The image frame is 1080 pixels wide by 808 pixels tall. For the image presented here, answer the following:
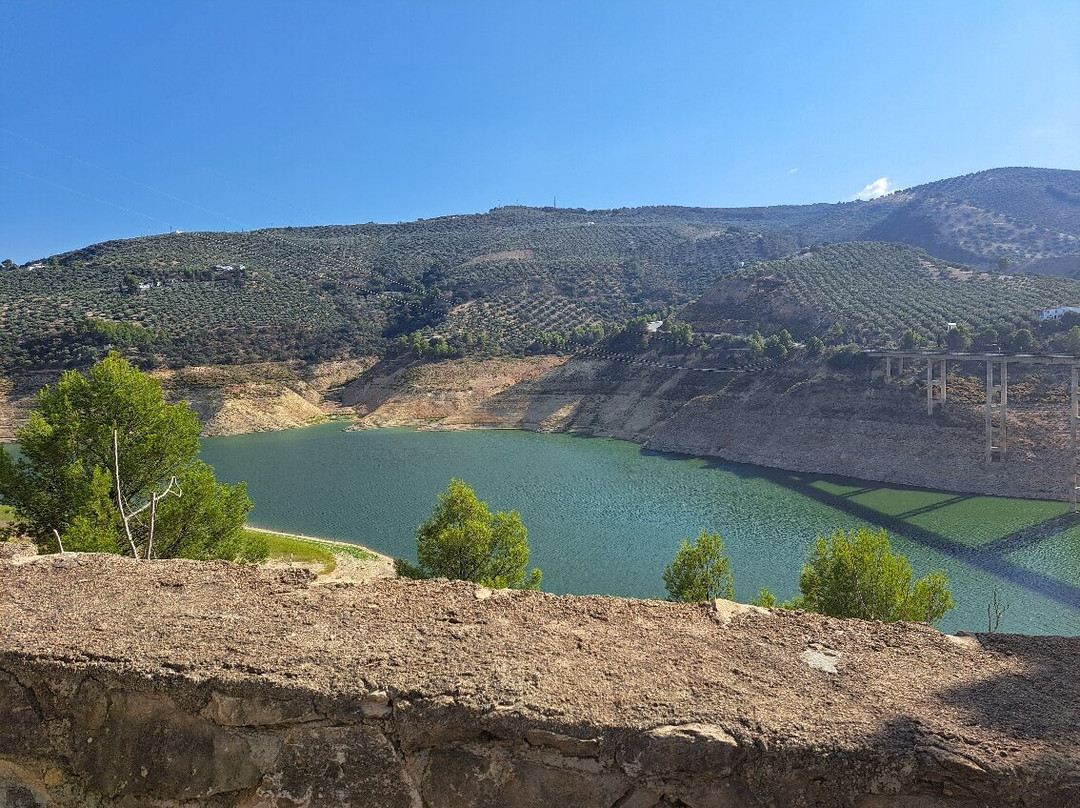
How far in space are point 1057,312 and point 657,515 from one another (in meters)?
37.2

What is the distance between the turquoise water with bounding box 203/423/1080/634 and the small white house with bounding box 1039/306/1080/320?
20.8 meters

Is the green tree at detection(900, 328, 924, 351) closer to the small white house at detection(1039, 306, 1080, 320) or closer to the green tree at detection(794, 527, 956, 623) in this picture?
the small white house at detection(1039, 306, 1080, 320)

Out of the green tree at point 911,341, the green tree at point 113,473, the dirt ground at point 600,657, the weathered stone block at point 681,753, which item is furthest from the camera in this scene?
the green tree at point 911,341

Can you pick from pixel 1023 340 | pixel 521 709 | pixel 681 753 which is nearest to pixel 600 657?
pixel 521 709

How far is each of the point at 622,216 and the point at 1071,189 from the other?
3497 inches

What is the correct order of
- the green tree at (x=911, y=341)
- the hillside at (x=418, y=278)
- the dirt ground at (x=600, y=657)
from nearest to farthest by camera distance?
the dirt ground at (x=600, y=657) < the green tree at (x=911, y=341) < the hillside at (x=418, y=278)

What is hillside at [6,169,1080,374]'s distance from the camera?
2960 inches

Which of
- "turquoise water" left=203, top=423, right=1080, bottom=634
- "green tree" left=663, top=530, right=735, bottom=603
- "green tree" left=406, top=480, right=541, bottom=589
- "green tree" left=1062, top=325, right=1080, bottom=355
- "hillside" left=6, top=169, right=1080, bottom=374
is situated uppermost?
"hillside" left=6, top=169, right=1080, bottom=374

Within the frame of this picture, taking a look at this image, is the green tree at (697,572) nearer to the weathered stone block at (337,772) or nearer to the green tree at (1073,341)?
the weathered stone block at (337,772)

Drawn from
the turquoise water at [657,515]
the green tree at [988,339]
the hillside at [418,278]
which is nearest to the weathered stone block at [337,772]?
the turquoise water at [657,515]

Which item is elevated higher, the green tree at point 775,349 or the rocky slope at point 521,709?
the green tree at point 775,349

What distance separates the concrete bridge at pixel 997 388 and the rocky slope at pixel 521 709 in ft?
117

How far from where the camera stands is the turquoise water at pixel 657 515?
79.0 ft

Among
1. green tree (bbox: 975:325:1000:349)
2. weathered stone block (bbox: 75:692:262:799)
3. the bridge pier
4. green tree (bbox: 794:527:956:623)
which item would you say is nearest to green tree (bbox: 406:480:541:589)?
green tree (bbox: 794:527:956:623)
